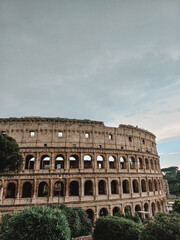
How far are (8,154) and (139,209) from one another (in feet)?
73.4

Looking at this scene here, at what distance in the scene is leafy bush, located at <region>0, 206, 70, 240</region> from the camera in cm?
988

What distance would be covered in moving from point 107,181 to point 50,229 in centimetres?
1577

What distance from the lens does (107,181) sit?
80.8 feet

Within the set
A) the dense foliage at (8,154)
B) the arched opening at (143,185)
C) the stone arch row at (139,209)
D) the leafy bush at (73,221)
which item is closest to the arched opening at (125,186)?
the stone arch row at (139,209)

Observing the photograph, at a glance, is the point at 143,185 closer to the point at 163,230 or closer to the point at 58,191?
the point at 58,191

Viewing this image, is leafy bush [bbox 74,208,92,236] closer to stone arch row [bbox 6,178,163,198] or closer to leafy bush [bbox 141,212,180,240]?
stone arch row [bbox 6,178,163,198]

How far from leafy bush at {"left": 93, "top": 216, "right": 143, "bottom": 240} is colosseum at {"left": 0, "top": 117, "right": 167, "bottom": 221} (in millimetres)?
8928

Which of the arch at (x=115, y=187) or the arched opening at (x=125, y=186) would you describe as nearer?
the arch at (x=115, y=187)

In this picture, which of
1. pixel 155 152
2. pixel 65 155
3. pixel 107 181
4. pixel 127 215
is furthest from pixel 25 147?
pixel 155 152

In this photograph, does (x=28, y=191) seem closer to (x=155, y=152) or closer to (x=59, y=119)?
(x=59, y=119)

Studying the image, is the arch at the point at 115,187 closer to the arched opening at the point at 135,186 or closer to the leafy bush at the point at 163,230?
the arched opening at the point at 135,186

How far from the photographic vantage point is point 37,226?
9883 mm

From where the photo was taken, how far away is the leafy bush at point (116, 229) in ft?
39.0

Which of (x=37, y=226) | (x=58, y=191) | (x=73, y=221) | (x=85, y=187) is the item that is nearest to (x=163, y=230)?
(x=37, y=226)
